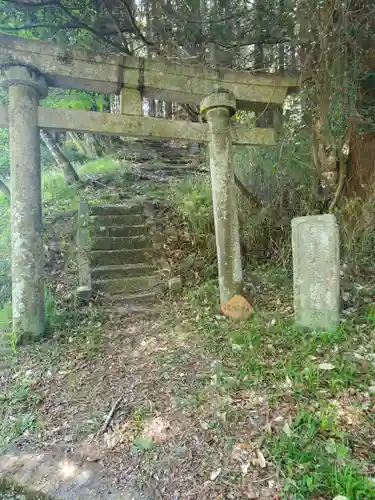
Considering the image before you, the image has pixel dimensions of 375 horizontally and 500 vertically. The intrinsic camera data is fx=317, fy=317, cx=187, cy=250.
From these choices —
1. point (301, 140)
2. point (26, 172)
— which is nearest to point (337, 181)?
point (301, 140)

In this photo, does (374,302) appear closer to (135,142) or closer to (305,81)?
(305,81)

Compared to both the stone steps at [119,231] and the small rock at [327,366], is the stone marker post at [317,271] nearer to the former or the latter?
the small rock at [327,366]

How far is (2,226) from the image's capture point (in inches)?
295

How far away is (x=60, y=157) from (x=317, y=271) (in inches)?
293

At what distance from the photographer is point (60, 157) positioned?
8445mm

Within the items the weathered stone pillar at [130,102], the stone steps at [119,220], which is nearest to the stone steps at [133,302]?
the stone steps at [119,220]

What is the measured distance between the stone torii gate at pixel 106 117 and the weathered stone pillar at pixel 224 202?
1cm

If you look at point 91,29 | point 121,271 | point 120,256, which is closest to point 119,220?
point 120,256

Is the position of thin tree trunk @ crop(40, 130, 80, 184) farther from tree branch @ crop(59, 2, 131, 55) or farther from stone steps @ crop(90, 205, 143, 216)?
tree branch @ crop(59, 2, 131, 55)

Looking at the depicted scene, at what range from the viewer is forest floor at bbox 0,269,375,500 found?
2.01 metres

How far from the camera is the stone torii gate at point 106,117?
3701 mm

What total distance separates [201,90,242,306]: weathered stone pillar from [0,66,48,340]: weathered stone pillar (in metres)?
2.17

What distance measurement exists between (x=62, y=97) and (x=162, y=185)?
125 inches

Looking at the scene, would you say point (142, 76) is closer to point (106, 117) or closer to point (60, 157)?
point (106, 117)
